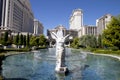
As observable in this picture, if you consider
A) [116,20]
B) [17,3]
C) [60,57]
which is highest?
[17,3]

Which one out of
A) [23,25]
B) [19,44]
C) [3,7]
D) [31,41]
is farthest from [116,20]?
[23,25]

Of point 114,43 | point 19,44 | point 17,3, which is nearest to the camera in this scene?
point 114,43

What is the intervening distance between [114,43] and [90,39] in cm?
3958

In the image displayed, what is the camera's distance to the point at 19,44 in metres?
87.4

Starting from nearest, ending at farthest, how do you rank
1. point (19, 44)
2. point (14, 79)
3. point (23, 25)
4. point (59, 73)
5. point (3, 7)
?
point (14, 79) < point (59, 73) < point (19, 44) < point (3, 7) < point (23, 25)

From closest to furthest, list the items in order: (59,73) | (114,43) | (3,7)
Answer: (59,73) → (114,43) → (3,7)

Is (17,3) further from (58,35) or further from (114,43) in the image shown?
(58,35)

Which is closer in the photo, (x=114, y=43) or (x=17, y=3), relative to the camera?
(x=114, y=43)

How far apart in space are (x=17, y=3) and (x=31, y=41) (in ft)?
224

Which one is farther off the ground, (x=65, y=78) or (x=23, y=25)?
(x=23, y=25)

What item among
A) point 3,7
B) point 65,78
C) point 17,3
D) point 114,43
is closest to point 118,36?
point 114,43

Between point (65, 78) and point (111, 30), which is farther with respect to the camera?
point (111, 30)

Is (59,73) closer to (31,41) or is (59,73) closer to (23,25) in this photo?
(31,41)

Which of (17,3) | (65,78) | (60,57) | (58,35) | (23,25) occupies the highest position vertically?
(17,3)
